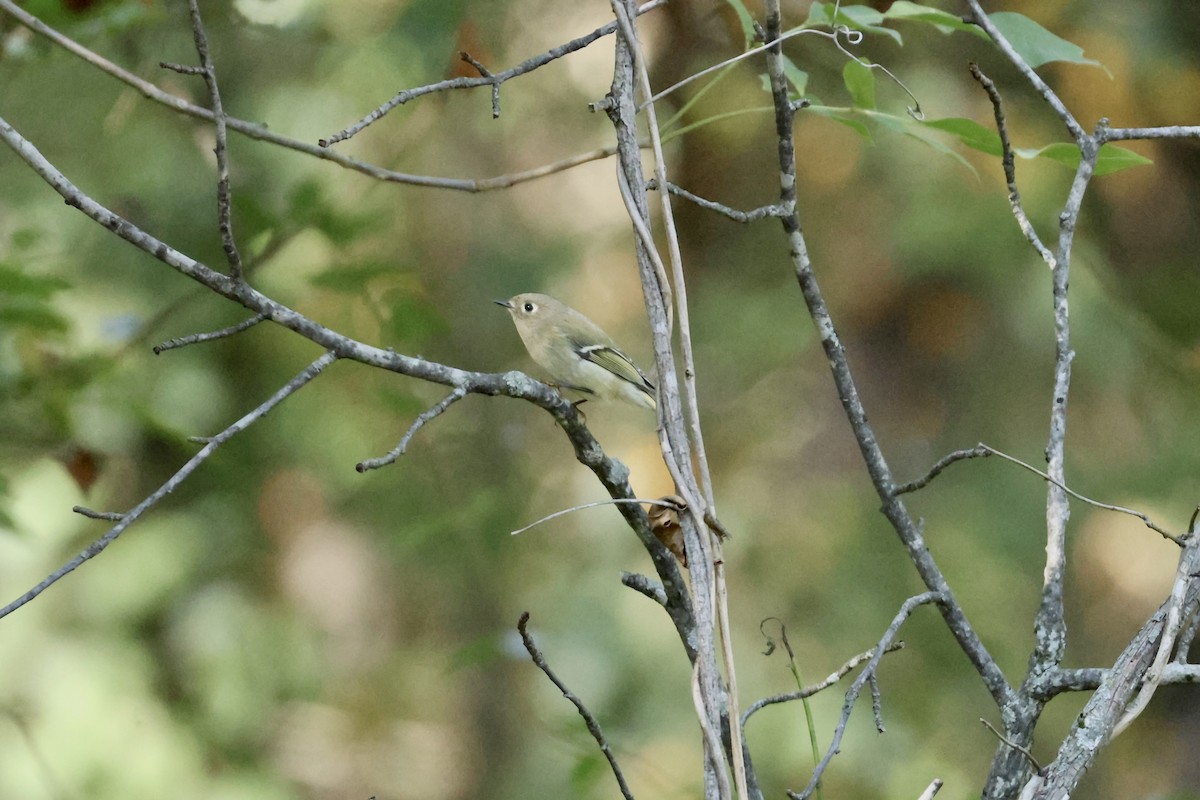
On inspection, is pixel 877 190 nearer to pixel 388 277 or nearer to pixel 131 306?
pixel 388 277

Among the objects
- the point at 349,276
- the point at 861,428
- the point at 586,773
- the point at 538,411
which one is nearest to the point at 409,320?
the point at 349,276

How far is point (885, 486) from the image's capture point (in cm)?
113

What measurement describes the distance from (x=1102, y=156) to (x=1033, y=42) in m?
0.19

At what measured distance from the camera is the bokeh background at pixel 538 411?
103 inches

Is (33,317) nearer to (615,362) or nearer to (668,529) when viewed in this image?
(615,362)

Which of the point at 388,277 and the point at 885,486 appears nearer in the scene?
the point at 885,486

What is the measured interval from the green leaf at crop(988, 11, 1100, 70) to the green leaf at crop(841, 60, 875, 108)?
7.6 inches

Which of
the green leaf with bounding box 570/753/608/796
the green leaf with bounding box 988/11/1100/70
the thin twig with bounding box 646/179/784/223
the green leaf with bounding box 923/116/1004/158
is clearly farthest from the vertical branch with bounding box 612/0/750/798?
the green leaf with bounding box 570/753/608/796

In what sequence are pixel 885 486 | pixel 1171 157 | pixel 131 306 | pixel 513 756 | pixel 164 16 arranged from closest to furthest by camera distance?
1. pixel 885 486
2. pixel 164 16
3. pixel 131 306
4. pixel 1171 157
5. pixel 513 756

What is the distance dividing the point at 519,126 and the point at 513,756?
2.01 meters

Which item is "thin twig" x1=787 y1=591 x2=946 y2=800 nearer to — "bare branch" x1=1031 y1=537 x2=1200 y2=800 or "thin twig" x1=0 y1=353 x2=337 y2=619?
"bare branch" x1=1031 y1=537 x2=1200 y2=800

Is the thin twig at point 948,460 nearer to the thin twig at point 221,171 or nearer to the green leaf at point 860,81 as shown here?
the green leaf at point 860,81

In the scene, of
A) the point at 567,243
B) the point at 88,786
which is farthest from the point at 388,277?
the point at 88,786

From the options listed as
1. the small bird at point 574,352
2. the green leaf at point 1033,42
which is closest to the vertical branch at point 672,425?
the green leaf at point 1033,42
